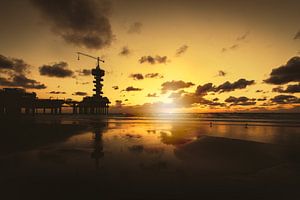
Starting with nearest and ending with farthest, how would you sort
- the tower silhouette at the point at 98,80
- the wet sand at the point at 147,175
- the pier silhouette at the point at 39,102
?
1. the wet sand at the point at 147,175
2. the pier silhouette at the point at 39,102
3. the tower silhouette at the point at 98,80

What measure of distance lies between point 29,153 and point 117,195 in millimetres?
10588

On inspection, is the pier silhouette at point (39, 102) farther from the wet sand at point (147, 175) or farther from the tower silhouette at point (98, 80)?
the wet sand at point (147, 175)

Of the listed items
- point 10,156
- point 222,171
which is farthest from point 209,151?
point 10,156

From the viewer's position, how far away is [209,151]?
1717cm

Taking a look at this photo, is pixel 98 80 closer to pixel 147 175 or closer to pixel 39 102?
pixel 39 102

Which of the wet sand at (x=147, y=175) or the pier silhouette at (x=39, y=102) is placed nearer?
the wet sand at (x=147, y=175)

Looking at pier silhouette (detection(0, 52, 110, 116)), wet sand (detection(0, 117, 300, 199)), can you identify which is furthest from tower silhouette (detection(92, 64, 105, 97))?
wet sand (detection(0, 117, 300, 199))

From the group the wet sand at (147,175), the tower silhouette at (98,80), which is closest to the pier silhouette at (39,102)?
the tower silhouette at (98,80)

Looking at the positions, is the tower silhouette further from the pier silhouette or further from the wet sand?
the wet sand

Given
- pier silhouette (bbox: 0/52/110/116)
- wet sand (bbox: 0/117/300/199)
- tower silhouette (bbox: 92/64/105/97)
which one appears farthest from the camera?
tower silhouette (bbox: 92/64/105/97)

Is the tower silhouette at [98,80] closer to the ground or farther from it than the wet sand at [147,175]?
farther from it

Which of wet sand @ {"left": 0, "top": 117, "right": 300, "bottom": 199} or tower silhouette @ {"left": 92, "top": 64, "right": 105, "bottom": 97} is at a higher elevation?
tower silhouette @ {"left": 92, "top": 64, "right": 105, "bottom": 97}

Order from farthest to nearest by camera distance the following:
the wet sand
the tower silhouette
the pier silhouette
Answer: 1. the tower silhouette
2. the pier silhouette
3. the wet sand

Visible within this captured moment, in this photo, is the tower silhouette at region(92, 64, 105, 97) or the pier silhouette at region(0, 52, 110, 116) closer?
the pier silhouette at region(0, 52, 110, 116)
